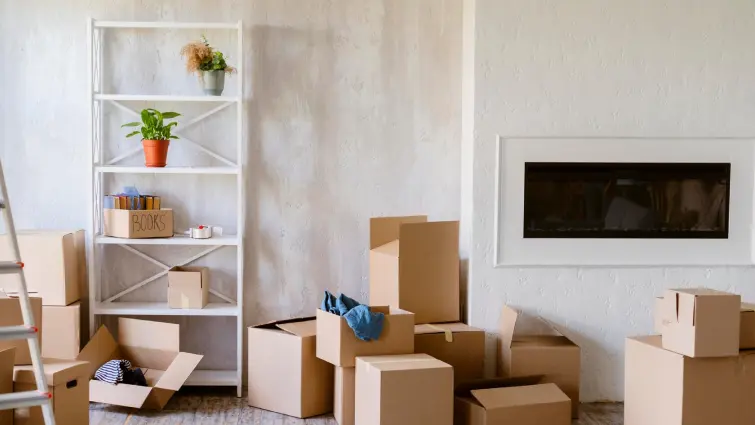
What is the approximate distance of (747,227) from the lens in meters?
4.31

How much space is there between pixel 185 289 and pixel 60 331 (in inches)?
24.6

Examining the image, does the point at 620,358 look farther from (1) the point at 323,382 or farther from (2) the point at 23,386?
(2) the point at 23,386

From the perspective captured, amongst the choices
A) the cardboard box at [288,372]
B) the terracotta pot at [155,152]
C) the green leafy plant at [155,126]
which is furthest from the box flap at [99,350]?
the green leafy plant at [155,126]

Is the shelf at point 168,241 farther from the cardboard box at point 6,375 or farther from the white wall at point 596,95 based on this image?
the white wall at point 596,95

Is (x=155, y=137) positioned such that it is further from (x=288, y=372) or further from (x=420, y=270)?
(x=420, y=270)

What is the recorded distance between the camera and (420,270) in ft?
13.7

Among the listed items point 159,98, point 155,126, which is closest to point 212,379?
point 155,126

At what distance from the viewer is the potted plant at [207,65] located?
4.17 m

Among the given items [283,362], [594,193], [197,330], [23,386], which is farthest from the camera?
[197,330]

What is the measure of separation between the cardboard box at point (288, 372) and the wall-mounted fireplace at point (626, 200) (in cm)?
123

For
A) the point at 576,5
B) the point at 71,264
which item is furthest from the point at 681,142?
the point at 71,264

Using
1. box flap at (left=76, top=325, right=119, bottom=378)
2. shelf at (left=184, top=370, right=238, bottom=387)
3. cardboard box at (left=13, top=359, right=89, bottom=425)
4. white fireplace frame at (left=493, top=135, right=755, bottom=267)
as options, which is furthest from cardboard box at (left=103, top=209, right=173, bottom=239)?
white fireplace frame at (left=493, top=135, right=755, bottom=267)

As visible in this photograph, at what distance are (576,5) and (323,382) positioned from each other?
2.22 m

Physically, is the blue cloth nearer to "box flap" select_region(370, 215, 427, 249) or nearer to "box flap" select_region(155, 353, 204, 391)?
"box flap" select_region(370, 215, 427, 249)
